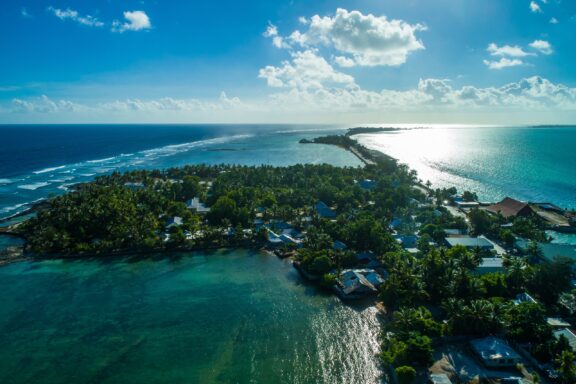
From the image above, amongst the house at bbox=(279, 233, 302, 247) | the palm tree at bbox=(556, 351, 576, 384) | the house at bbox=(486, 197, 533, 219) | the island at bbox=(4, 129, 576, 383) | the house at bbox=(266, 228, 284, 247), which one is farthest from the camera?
the house at bbox=(486, 197, 533, 219)

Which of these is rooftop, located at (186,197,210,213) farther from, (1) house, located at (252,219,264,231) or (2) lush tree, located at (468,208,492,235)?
(2) lush tree, located at (468,208,492,235)

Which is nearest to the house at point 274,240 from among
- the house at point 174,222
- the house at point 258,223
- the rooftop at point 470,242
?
the house at point 258,223

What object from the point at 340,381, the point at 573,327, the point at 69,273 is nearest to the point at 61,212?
the point at 69,273

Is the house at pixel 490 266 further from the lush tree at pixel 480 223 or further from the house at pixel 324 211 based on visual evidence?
the house at pixel 324 211

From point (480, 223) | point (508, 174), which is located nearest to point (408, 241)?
point (480, 223)

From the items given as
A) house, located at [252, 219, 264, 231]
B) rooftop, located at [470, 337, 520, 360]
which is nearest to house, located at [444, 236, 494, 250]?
rooftop, located at [470, 337, 520, 360]

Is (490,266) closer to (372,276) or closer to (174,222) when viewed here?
(372,276)
